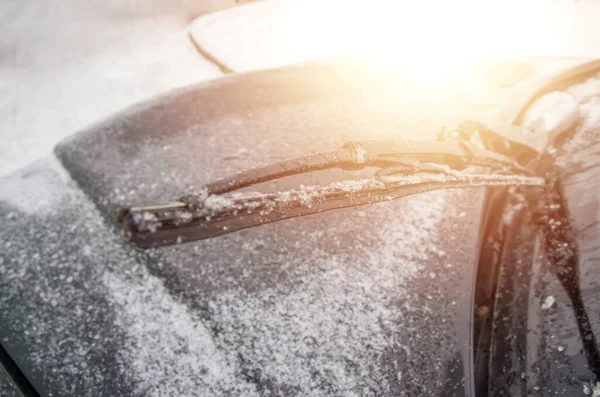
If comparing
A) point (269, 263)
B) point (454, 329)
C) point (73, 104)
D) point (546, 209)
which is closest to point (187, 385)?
point (269, 263)

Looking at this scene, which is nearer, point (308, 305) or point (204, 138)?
point (308, 305)

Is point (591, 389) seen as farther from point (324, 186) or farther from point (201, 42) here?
point (201, 42)

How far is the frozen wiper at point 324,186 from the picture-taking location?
91cm

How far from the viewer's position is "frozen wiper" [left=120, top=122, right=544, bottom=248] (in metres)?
0.91

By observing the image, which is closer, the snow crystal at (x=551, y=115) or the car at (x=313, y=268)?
the car at (x=313, y=268)

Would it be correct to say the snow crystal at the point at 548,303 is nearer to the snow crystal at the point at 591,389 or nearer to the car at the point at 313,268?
the car at the point at 313,268

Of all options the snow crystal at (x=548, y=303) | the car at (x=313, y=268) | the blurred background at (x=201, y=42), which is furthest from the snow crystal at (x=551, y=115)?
the snow crystal at (x=548, y=303)

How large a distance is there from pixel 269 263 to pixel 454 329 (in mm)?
581

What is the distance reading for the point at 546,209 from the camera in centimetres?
147

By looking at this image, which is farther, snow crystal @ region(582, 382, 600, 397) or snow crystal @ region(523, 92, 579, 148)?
snow crystal @ region(523, 92, 579, 148)

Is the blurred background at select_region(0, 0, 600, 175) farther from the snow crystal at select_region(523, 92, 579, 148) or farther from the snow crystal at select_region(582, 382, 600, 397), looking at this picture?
the snow crystal at select_region(582, 382, 600, 397)

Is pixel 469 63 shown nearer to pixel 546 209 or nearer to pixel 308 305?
pixel 546 209

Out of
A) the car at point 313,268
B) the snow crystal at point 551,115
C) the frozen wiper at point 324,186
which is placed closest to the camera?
the frozen wiper at point 324,186

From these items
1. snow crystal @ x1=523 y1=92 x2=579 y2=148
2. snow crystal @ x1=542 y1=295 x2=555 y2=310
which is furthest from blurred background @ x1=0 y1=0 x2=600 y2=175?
snow crystal @ x1=542 y1=295 x2=555 y2=310
